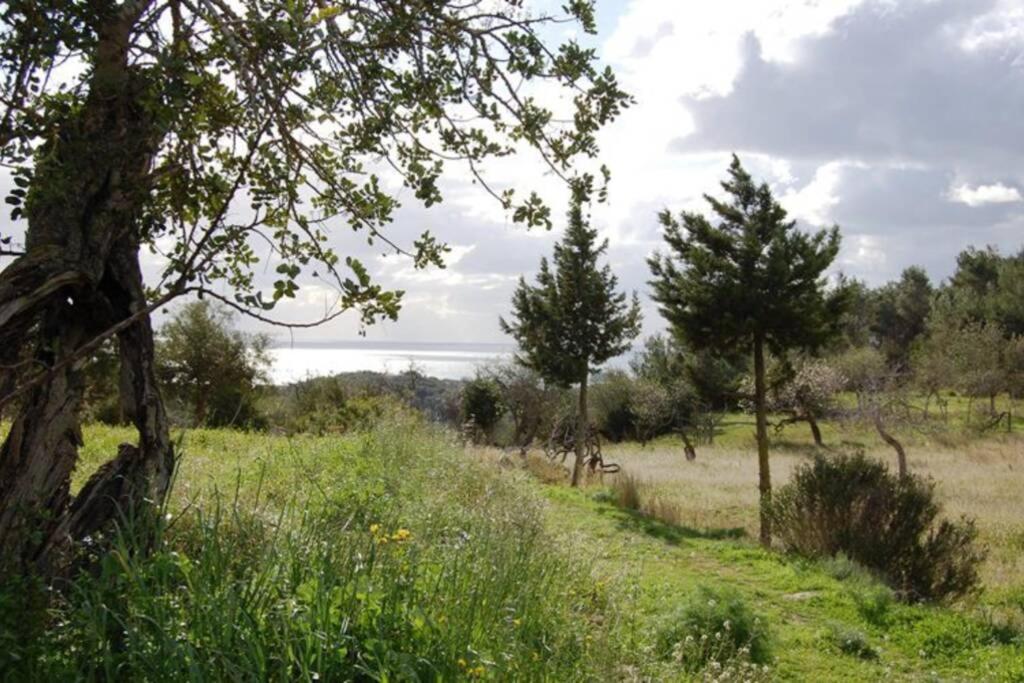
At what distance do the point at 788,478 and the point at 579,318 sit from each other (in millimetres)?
7161

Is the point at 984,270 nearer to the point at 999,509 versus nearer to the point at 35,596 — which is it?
the point at 999,509

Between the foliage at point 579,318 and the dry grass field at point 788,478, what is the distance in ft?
10.4

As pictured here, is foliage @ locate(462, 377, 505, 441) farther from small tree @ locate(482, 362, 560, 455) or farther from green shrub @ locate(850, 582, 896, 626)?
green shrub @ locate(850, 582, 896, 626)

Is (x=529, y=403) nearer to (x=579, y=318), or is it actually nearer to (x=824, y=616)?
(x=579, y=318)

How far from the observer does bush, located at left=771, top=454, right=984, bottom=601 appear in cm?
1005

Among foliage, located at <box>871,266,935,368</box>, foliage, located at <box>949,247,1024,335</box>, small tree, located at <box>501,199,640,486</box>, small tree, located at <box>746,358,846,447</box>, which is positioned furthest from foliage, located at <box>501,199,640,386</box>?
foliage, located at <box>871,266,935,368</box>

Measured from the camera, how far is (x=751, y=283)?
52.8ft

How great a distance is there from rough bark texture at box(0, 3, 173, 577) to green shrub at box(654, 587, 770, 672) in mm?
3600

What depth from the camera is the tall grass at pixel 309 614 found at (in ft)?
9.41

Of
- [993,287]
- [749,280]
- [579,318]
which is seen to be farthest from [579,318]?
[993,287]

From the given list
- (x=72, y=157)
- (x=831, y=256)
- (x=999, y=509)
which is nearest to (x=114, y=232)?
(x=72, y=157)

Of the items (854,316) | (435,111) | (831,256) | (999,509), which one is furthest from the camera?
(854,316)

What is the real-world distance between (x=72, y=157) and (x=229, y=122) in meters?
0.64

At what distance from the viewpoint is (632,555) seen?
940cm
